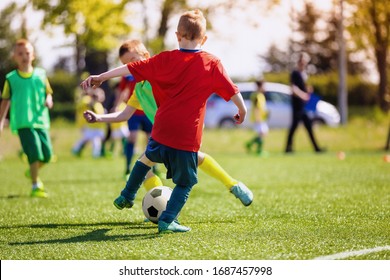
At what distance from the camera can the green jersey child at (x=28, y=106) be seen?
355 inches

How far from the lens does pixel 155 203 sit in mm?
6398

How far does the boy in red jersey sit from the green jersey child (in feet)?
11.1

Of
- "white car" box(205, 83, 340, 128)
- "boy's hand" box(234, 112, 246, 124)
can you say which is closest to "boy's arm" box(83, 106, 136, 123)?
"boy's hand" box(234, 112, 246, 124)

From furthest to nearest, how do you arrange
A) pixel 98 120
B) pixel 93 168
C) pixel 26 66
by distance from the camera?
pixel 93 168, pixel 26 66, pixel 98 120

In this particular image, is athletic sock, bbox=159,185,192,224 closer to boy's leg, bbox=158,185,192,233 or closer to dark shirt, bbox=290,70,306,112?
boy's leg, bbox=158,185,192,233

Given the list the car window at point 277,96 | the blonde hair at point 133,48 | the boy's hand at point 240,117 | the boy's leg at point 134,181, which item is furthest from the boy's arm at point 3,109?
the car window at point 277,96

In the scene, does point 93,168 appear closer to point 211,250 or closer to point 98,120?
point 98,120

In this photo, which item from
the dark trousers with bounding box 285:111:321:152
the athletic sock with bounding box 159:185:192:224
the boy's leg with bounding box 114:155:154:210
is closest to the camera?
the athletic sock with bounding box 159:185:192:224

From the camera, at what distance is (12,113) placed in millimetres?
9148

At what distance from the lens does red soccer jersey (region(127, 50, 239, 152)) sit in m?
5.79

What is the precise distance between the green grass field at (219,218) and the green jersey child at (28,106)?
0.63 m
